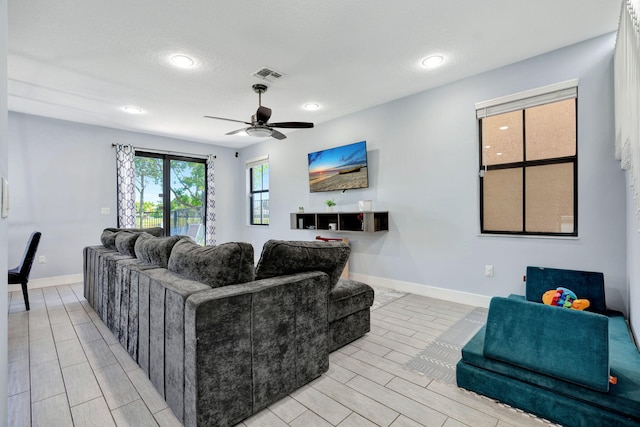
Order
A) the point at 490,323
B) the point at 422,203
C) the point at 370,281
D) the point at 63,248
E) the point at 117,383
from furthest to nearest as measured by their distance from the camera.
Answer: the point at 63,248, the point at 370,281, the point at 422,203, the point at 117,383, the point at 490,323

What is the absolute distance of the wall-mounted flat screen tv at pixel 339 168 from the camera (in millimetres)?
4438

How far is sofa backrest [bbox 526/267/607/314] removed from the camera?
251cm

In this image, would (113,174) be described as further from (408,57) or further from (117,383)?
(408,57)

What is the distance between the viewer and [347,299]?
2.37 meters

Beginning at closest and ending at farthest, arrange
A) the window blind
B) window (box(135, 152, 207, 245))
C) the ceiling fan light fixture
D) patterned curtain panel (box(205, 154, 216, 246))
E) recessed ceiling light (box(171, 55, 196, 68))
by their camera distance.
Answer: the window blind → recessed ceiling light (box(171, 55, 196, 68)) → the ceiling fan light fixture → window (box(135, 152, 207, 245)) → patterned curtain panel (box(205, 154, 216, 246))

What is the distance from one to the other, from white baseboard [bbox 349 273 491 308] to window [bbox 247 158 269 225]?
9.12 ft

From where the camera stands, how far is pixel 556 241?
2891 millimetres

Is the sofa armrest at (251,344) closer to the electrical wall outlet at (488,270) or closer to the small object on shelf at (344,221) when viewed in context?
the small object on shelf at (344,221)

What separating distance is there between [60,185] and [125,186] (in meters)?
0.87

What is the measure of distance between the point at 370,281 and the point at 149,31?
3.95 metres

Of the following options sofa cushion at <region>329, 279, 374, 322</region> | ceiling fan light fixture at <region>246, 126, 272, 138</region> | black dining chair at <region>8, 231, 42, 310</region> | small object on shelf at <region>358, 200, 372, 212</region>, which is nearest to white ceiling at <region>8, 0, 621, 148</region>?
ceiling fan light fixture at <region>246, 126, 272, 138</region>

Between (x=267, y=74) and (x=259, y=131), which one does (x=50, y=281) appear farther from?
(x=267, y=74)

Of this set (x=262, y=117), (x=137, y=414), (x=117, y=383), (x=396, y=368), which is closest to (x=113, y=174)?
(x=262, y=117)

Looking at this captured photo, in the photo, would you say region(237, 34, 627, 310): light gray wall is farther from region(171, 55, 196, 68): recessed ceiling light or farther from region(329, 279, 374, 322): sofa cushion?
region(171, 55, 196, 68): recessed ceiling light
